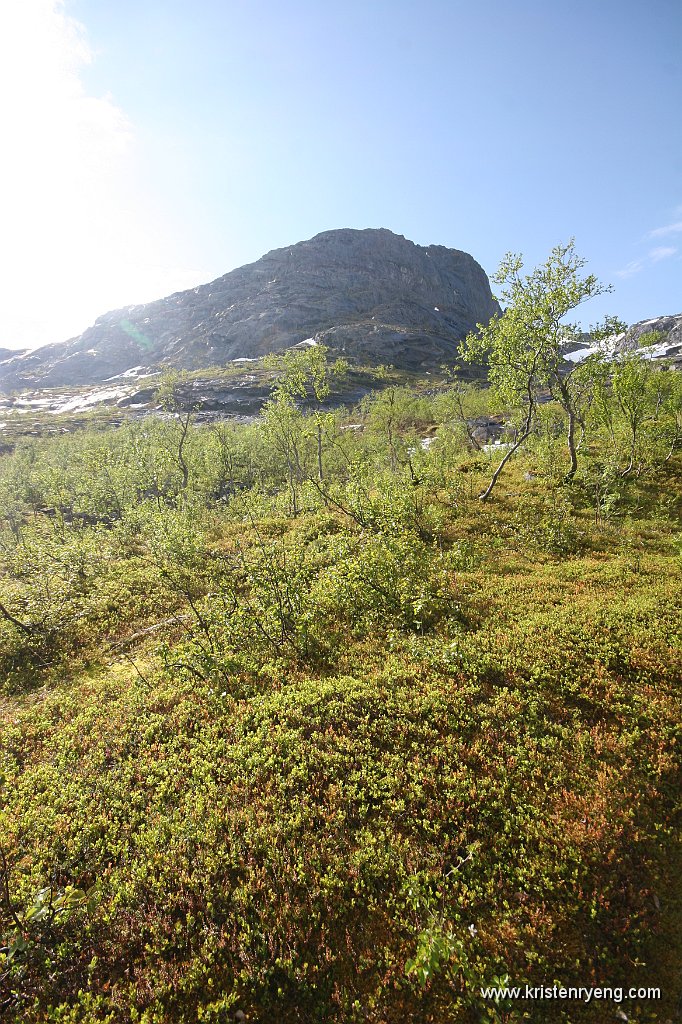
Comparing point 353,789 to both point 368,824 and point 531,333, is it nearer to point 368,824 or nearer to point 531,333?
point 368,824

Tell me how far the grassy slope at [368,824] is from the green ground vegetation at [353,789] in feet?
0.14

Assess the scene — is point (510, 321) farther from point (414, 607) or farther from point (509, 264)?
point (414, 607)

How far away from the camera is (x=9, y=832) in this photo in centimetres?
816

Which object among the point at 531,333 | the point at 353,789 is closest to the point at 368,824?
the point at 353,789

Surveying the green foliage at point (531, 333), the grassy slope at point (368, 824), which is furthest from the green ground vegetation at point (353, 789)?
the green foliage at point (531, 333)

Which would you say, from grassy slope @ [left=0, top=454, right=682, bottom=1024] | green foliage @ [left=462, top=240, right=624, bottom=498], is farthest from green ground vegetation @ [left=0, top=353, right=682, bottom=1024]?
green foliage @ [left=462, top=240, right=624, bottom=498]

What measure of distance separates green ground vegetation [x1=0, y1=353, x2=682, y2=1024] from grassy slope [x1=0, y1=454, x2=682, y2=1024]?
4 centimetres

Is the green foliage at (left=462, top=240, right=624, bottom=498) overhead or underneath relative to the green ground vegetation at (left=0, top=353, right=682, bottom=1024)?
A: overhead

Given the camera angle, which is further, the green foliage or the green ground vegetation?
the green foliage

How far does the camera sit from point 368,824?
748cm

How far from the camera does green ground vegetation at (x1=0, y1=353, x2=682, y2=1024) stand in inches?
230

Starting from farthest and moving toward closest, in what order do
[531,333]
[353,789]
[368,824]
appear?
[531,333] → [353,789] → [368,824]

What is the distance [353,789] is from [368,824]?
0.65 m

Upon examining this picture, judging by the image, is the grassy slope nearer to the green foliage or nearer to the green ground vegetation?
the green ground vegetation
